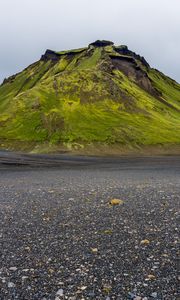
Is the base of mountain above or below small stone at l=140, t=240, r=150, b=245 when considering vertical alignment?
above

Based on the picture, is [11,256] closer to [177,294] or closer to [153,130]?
[177,294]

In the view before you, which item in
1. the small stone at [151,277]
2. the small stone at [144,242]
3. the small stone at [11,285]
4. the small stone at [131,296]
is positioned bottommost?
the small stone at [11,285]

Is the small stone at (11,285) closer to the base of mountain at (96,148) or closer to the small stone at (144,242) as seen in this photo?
the small stone at (144,242)

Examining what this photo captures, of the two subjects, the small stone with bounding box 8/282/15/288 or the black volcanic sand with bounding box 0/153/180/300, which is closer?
the black volcanic sand with bounding box 0/153/180/300

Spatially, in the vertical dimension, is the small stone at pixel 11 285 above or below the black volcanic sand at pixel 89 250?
below

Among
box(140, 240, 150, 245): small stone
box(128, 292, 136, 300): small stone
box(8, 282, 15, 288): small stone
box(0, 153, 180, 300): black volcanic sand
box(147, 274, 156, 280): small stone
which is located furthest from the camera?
box(140, 240, 150, 245): small stone

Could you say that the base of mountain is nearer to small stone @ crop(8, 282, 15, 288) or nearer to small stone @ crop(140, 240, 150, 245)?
small stone @ crop(140, 240, 150, 245)

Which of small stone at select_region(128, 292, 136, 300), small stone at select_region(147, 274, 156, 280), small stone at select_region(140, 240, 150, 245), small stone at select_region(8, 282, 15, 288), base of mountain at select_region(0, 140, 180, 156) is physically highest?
base of mountain at select_region(0, 140, 180, 156)

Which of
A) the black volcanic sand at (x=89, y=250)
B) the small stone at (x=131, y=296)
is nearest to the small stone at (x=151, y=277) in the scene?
the black volcanic sand at (x=89, y=250)

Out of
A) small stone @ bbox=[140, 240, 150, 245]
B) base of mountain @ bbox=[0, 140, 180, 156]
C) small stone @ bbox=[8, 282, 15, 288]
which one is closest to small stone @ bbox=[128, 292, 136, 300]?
small stone @ bbox=[8, 282, 15, 288]

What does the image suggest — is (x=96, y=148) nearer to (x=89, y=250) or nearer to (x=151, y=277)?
(x=89, y=250)

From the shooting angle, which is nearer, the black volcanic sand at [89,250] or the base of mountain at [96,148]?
the black volcanic sand at [89,250]

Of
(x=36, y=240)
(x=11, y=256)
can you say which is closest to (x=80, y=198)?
(x=36, y=240)

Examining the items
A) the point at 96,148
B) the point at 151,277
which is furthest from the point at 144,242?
the point at 96,148
